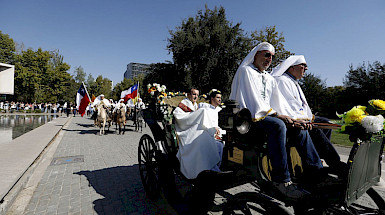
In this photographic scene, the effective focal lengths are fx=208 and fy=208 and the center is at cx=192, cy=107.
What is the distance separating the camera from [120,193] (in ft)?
13.2

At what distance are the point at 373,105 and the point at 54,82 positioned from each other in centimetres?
5235

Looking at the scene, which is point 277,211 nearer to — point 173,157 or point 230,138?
point 230,138

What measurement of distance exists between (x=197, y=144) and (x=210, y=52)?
19.2m

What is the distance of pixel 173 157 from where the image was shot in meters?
3.33

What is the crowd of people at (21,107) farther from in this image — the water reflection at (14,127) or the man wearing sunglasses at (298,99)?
the man wearing sunglasses at (298,99)

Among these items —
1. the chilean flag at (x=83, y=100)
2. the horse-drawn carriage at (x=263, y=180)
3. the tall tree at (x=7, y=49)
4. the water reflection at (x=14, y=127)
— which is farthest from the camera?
the tall tree at (x=7, y=49)

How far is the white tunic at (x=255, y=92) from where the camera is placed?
2223 mm

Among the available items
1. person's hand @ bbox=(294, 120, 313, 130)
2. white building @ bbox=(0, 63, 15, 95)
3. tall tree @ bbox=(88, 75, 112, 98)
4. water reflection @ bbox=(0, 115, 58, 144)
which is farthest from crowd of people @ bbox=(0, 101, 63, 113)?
person's hand @ bbox=(294, 120, 313, 130)

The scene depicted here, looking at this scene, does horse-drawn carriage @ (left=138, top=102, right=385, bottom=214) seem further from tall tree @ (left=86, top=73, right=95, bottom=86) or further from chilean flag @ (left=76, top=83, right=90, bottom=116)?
tall tree @ (left=86, top=73, right=95, bottom=86)

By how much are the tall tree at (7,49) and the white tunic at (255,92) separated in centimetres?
5568

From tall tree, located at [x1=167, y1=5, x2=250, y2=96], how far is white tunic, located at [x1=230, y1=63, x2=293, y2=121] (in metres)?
17.7

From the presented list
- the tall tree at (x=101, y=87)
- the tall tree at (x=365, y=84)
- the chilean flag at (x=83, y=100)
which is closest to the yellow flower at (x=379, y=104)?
the chilean flag at (x=83, y=100)

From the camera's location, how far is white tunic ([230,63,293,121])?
2223mm

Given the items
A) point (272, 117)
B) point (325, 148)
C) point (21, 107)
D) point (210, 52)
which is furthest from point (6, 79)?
point (21, 107)
